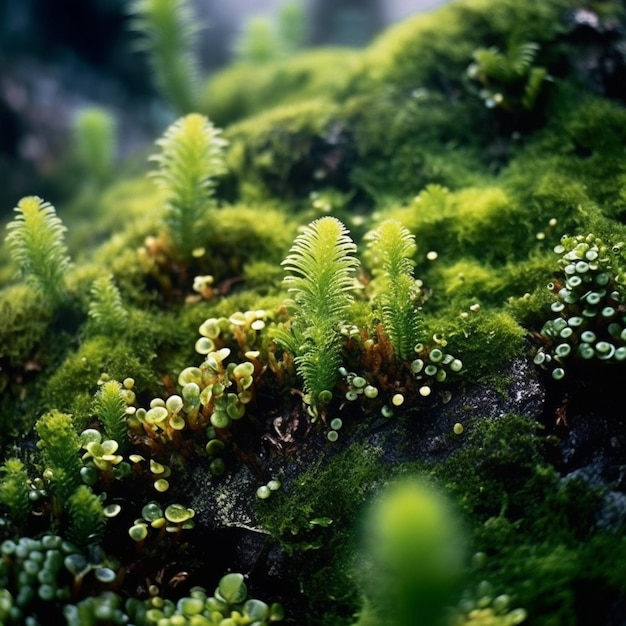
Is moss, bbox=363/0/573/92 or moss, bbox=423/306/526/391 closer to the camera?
moss, bbox=423/306/526/391

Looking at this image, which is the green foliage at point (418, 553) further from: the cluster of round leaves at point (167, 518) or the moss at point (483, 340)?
the moss at point (483, 340)

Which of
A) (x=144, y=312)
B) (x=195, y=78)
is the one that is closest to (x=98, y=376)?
(x=144, y=312)

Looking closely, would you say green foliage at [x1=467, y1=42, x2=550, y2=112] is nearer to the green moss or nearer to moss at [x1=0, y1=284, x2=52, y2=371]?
the green moss

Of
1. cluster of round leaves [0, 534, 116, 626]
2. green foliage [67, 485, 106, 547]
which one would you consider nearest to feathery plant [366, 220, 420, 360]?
green foliage [67, 485, 106, 547]

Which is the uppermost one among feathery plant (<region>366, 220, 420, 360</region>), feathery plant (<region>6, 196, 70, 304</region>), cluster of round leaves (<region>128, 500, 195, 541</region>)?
feathery plant (<region>6, 196, 70, 304</region>)

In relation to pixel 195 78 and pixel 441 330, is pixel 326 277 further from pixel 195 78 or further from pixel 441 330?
pixel 195 78

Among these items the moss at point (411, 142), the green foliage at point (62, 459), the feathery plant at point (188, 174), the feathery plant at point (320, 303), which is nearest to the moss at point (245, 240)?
the feathery plant at point (188, 174)

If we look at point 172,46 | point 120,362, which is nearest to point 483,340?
point 120,362

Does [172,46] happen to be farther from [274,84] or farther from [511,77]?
[511,77]
